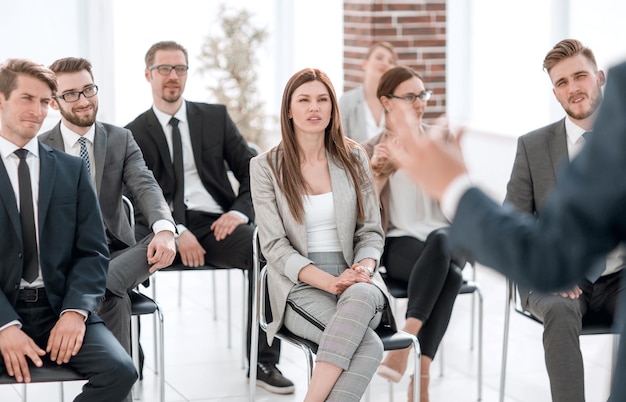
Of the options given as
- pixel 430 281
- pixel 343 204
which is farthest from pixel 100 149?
pixel 430 281

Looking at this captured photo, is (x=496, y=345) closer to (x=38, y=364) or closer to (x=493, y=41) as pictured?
(x=38, y=364)

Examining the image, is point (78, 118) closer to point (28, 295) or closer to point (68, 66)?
point (68, 66)

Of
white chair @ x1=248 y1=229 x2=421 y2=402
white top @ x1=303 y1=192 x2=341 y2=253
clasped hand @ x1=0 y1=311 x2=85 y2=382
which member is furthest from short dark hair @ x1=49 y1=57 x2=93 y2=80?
clasped hand @ x1=0 y1=311 x2=85 y2=382

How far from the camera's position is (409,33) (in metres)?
7.73

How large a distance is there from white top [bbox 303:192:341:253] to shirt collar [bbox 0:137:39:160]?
102 centimetres

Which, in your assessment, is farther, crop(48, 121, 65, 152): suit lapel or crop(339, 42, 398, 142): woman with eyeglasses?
crop(339, 42, 398, 142): woman with eyeglasses

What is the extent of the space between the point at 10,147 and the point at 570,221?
2.31 meters

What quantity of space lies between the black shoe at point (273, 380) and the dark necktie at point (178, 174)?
81 centimetres

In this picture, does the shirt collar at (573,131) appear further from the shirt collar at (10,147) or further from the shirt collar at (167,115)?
the shirt collar at (10,147)

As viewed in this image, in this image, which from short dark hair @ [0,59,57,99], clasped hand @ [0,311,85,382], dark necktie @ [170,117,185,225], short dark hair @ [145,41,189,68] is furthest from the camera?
short dark hair @ [145,41,189,68]

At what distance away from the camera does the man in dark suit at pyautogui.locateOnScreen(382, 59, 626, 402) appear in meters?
1.27

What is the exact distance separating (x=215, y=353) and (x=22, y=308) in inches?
72.4

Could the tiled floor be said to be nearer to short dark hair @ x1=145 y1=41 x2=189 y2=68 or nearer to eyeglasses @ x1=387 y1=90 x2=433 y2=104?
eyeglasses @ x1=387 y1=90 x2=433 y2=104

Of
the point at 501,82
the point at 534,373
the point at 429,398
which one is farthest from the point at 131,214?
the point at 501,82
